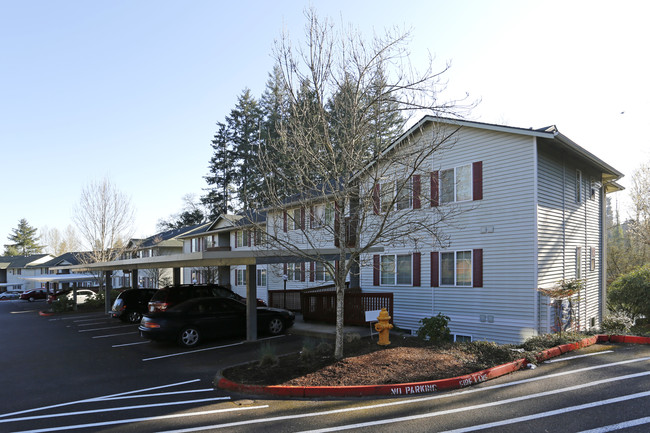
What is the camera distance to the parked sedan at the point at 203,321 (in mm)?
11703

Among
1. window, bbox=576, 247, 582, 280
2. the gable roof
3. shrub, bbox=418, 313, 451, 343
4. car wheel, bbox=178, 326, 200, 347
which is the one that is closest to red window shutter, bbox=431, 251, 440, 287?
shrub, bbox=418, 313, 451, 343

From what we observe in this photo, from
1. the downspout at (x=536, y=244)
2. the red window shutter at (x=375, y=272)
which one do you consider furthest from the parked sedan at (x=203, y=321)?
the downspout at (x=536, y=244)

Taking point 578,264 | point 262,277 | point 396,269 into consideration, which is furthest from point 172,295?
point 262,277

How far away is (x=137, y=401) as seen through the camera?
716 centimetres

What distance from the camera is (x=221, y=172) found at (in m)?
52.4

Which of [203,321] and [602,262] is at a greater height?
[602,262]

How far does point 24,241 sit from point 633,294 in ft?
372

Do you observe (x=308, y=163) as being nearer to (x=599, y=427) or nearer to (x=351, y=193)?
(x=351, y=193)

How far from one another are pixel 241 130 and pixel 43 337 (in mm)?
37793

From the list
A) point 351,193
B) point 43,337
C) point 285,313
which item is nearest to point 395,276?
point 285,313

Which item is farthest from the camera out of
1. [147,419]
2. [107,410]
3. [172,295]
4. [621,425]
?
[172,295]

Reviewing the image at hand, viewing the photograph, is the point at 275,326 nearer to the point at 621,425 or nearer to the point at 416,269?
the point at 416,269

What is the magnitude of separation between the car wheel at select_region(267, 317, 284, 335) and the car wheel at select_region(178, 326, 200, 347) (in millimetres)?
2309

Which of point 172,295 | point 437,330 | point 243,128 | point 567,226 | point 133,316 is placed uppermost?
point 243,128
